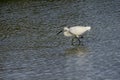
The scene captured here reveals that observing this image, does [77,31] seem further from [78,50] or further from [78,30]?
[78,50]

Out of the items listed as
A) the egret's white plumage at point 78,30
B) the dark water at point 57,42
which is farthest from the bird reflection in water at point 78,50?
the egret's white plumage at point 78,30

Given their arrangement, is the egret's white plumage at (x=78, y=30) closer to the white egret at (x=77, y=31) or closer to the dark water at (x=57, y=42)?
the white egret at (x=77, y=31)

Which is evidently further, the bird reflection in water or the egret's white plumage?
the egret's white plumage

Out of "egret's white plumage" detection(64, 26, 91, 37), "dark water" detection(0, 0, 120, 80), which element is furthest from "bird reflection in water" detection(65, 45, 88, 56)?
"egret's white plumage" detection(64, 26, 91, 37)

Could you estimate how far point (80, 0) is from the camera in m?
20.2

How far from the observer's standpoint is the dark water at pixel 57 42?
10.1 m

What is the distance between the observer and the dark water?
399 inches

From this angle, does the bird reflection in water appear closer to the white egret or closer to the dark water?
the dark water

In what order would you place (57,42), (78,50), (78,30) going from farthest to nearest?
(57,42)
(78,30)
(78,50)

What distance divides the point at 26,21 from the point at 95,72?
24.2ft

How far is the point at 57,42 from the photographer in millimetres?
12922

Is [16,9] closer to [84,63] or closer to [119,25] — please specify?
[119,25]

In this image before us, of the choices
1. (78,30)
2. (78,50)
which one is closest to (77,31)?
(78,30)

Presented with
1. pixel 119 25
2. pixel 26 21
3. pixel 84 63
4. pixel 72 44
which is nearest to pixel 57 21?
pixel 26 21
